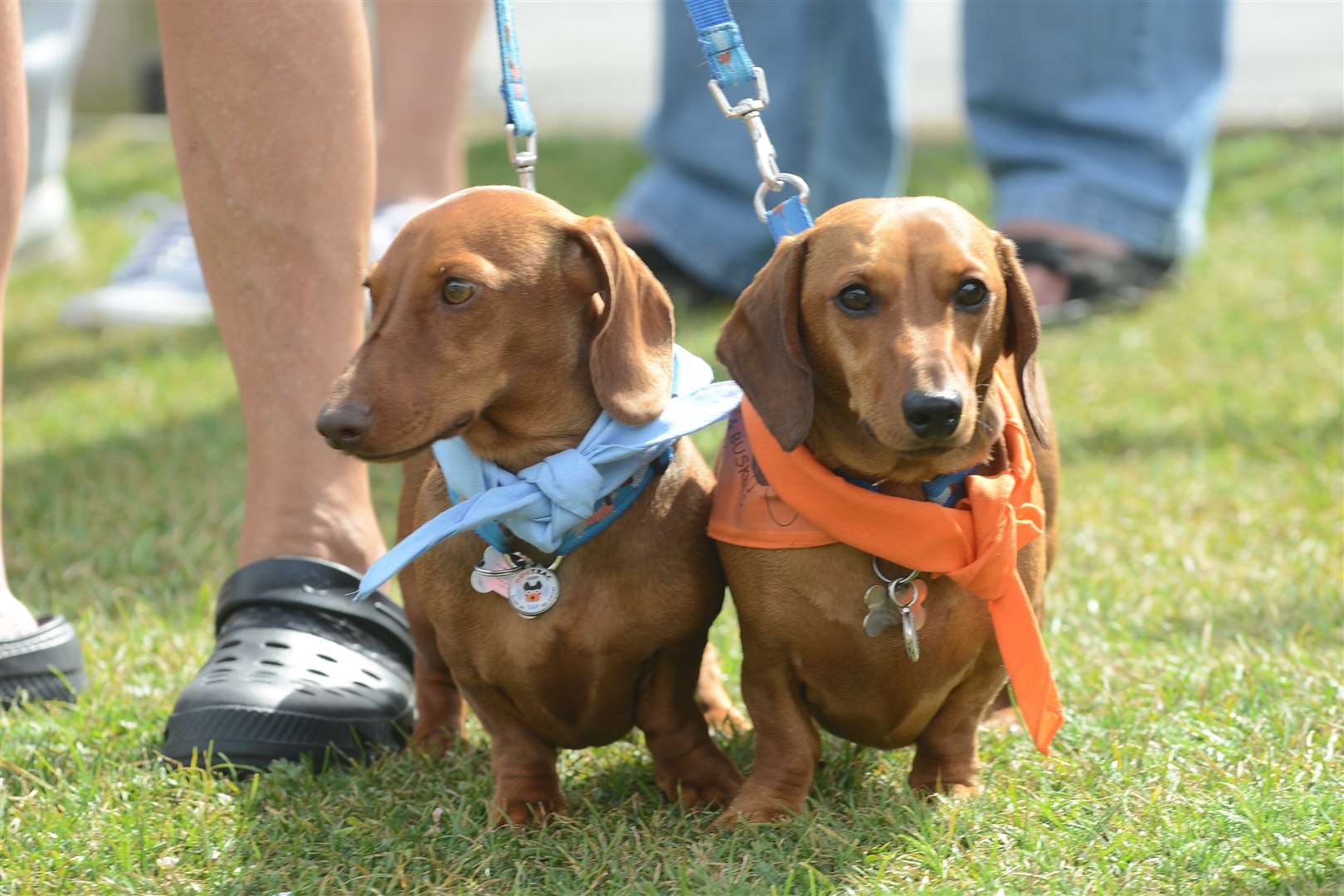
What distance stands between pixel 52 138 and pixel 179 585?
3.41 metres

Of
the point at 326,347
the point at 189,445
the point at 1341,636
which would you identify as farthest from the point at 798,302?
the point at 189,445

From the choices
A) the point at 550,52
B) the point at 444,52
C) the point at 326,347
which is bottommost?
the point at 550,52

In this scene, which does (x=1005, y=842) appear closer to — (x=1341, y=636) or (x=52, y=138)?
(x=1341, y=636)

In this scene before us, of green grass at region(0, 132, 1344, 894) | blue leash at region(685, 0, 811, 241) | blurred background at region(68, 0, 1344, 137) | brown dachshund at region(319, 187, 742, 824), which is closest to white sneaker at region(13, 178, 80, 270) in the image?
green grass at region(0, 132, 1344, 894)

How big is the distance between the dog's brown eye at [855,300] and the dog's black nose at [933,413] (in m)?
0.18

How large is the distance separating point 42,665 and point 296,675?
0.51 m

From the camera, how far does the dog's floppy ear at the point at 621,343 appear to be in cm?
229

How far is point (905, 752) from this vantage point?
2732 mm

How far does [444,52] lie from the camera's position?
382 cm

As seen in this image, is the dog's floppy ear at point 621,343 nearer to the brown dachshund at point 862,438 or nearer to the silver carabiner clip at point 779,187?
the brown dachshund at point 862,438

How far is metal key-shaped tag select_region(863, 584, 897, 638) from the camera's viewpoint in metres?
2.33

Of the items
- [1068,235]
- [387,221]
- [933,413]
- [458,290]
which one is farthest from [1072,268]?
[458,290]

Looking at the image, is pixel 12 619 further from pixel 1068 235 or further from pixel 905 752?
pixel 1068 235

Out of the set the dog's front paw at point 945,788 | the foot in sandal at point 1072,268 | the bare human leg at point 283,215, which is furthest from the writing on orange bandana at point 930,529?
the foot in sandal at point 1072,268
